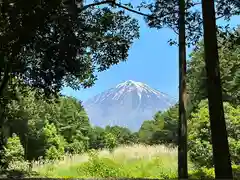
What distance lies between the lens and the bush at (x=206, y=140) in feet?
50.8

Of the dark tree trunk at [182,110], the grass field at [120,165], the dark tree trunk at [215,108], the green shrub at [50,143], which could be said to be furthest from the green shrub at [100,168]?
the green shrub at [50,143]

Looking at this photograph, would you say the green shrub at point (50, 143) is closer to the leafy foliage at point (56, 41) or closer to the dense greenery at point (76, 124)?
the dense greenery at point (76, 124)

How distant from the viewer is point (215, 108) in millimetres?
6406

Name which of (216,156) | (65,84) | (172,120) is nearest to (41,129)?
(172,120)

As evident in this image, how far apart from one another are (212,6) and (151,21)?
3491mm

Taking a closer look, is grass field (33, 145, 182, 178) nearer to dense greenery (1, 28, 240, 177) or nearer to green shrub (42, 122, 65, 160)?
dense greenery (1, 28, 240, 177)

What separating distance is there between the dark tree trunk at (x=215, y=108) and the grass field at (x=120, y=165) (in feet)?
24.2

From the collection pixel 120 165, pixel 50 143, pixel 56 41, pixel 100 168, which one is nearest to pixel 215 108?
pixel 56 41

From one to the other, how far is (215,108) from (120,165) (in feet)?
31.4

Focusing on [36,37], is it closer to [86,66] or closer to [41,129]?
[86,66]

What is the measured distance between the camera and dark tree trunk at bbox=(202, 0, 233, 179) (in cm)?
637

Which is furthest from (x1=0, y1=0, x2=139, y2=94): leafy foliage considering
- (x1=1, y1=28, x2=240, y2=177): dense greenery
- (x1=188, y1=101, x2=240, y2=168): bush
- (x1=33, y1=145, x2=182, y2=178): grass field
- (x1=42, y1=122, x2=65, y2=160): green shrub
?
(x1=42, y1=122, x2=65, y2=160): green shrub

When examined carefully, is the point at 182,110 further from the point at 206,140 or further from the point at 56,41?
A: the point at 206,140

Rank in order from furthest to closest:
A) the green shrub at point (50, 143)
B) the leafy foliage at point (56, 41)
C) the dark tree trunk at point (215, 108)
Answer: the green shrub at point (50, 143)
the leafy foliage at point (56, 41)
the dark tree trunk at point (215, 108)
